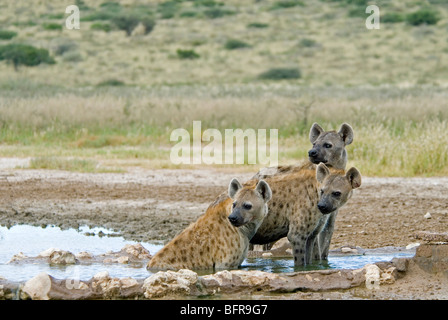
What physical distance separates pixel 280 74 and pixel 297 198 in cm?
3008

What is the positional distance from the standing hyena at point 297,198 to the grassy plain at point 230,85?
6.08m

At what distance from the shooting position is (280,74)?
3672 centimetres

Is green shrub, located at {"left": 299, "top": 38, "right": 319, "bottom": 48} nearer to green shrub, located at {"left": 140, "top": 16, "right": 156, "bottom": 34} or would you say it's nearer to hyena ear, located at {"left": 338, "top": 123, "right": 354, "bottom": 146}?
green shrub, located at {"left": 140, "top": 16, "right": 156, "bottom": 34}

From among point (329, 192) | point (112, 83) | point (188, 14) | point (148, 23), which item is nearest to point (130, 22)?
point (148, 23)

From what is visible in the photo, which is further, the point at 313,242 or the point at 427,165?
the point at 427,165

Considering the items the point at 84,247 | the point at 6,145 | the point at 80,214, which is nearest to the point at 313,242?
the point at 84,247

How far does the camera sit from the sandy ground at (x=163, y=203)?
9.41m

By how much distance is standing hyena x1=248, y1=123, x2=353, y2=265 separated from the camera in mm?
6918

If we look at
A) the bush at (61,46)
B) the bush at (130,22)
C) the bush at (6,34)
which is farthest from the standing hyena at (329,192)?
the bush at (130,22)

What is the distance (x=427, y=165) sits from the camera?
13.2 metres

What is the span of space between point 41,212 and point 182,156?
17.3ft

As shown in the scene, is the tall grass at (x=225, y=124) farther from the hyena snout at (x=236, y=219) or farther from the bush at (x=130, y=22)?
the bush at (x=130, y=22)

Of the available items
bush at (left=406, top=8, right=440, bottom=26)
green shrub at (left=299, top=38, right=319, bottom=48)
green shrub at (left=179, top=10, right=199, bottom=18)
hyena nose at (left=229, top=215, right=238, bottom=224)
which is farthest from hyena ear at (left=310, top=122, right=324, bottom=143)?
green shrub at (left=179, top=10, right=199, bottom=18)
